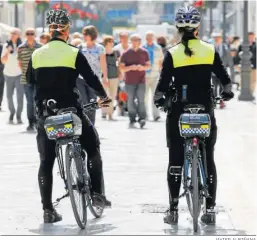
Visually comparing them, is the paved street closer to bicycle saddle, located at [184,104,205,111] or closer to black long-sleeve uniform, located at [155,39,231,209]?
black long-sleeve uniform, located at [155,39,231,209]

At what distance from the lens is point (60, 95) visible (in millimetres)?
9727

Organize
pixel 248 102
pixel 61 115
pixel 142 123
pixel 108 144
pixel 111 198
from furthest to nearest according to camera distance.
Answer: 1. pixel 248 102
2. pixel 142 123
3. pixel 108 144
4. pixel 111 198
5. pixel 61 115

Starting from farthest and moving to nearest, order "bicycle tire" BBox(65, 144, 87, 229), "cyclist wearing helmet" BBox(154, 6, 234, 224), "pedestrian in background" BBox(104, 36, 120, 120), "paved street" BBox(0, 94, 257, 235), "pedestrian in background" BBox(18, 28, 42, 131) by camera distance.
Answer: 1. "pedestrian in background" BBox(104, 36, 120, 120)
2. "pedestrian in background" BBox(18, 28, 42, 131)
3. "paved street" BBox(0, 94, 257, 235)
4. "cyclist wearing helmet" BBox(154, 6, 234, 224)
5. "bicycle tire" BBox(65, 144, 87, 229)

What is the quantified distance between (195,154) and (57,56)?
135 cm

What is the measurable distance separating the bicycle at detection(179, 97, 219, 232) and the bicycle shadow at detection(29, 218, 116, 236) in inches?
28.1

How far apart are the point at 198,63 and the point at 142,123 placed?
11.6 m

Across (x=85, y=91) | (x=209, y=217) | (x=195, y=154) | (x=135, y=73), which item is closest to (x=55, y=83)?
(x=195, y=154)

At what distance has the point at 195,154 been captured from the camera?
9.38 meters

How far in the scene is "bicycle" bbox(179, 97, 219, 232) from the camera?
9.33m

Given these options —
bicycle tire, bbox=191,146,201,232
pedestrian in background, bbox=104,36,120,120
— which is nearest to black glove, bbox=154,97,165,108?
bicycle tire, bbox=191,146,201,232

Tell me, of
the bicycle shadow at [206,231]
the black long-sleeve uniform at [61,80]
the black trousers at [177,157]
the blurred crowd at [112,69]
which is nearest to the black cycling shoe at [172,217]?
the black trousers at [177,157]

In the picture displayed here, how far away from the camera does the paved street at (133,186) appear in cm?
967

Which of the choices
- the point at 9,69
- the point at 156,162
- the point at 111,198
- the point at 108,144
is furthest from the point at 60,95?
the point at 9,69

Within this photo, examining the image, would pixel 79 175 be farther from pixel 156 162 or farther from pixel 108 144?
pixel 108 144
